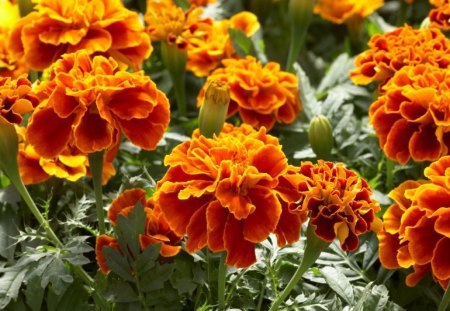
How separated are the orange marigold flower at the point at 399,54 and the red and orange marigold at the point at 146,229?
0.36 meters

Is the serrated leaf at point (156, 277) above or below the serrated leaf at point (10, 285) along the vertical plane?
above

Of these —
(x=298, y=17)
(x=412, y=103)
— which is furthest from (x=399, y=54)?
(x=298, y=17)

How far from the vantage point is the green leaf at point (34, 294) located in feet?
2.81

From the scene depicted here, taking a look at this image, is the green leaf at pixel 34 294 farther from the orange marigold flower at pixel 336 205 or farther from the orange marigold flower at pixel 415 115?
the orange marigold flower at pixel 415 115

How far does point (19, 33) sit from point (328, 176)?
523mm

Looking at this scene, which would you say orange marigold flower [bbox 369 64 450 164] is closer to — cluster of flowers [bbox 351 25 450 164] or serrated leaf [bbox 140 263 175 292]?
cluster of flowers [bbox 351 25 450 164]

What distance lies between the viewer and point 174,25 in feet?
3.82

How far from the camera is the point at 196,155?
0.73 meters

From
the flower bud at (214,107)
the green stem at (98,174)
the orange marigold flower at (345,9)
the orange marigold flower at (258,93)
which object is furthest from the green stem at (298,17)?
the green stem at (98,174)

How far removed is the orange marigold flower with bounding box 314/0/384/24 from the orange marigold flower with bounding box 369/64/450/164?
48 centimetres

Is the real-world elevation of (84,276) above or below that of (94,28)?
below

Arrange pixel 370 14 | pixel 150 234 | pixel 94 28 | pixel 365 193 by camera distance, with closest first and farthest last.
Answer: pixel 365 193 → pixel 150 234 → pixel 94 28 → pixel 370 14

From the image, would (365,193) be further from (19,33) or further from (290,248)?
(19,33)

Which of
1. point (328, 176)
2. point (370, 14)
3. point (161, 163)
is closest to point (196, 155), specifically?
point (328, 176)
